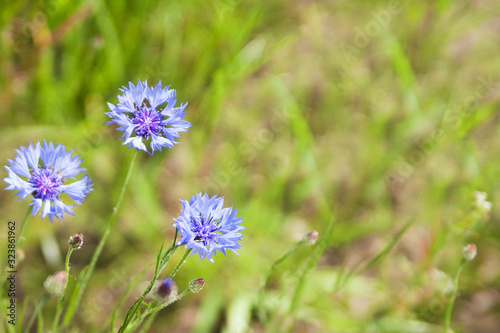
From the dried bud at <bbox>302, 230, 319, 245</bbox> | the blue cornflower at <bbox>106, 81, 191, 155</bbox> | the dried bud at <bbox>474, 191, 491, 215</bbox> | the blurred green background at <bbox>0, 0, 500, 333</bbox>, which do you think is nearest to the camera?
the blue cornflower at <bbox>106, 81, 191, 155</bbox>

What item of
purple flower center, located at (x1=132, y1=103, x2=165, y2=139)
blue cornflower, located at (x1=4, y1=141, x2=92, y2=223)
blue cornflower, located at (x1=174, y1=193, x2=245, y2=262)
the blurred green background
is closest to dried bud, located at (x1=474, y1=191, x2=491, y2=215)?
the blurred green background

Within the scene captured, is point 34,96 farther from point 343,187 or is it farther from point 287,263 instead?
point 343,187

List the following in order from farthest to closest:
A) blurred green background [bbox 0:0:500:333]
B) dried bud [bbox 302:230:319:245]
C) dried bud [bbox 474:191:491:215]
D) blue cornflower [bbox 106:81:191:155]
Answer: blurred green background [bbox 0:0:500:333] → dried bud [bbox 474:191:491:215] → dried bud [bbox 302:230:319:245] → blue cornflower [bbox 106:81:191:155]

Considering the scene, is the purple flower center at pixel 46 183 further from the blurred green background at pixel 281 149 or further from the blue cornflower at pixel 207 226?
the blurred green background at pixel 281 149

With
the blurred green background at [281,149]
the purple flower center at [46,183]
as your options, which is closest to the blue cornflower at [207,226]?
the purple flower center at [46,183]

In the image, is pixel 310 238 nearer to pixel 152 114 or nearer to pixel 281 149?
pixel 152 114

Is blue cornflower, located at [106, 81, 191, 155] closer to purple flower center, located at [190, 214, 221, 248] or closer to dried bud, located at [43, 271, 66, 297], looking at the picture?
purple flower center, located at [190, 214, 221, 248]
